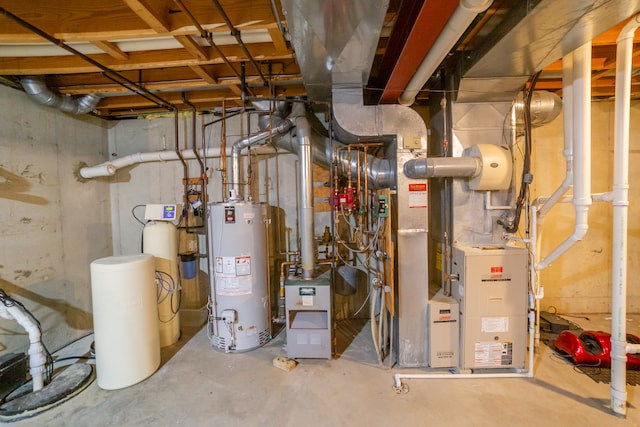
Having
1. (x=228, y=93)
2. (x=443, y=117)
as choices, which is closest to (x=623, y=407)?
(x=443, y=117)

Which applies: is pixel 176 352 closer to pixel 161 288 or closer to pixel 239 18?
pixel 161 288

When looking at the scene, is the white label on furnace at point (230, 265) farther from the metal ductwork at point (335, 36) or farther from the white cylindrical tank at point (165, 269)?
the metal ductwork at point (335, 36)

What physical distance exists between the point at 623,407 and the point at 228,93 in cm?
433

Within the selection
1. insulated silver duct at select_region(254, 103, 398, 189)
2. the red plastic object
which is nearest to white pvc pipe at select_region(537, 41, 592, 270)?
the red plastic object

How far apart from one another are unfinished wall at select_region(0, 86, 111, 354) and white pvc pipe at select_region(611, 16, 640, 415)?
4866mm

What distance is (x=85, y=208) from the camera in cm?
306

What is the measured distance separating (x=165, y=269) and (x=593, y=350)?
4.11 m

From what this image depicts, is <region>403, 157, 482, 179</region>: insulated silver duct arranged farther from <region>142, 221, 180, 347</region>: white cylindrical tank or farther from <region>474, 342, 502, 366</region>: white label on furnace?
<region>142, 221, 180, 347</region>: white cylindrical tank

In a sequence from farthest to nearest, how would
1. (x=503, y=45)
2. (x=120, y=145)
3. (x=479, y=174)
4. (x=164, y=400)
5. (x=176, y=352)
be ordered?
(x=120, y=145) < (x=176, y=352) < (x=479, y=174) < (x=164, y=400) < (x=503, y=45)

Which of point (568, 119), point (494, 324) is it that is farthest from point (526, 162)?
point (494, 324)

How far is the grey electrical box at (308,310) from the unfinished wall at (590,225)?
2.82 metres

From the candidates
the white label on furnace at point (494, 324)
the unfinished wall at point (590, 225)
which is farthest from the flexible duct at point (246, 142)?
the unfinished wall at point (590, 225)

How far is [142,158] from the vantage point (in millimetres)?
3158

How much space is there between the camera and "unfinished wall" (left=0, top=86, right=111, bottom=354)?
237cm
